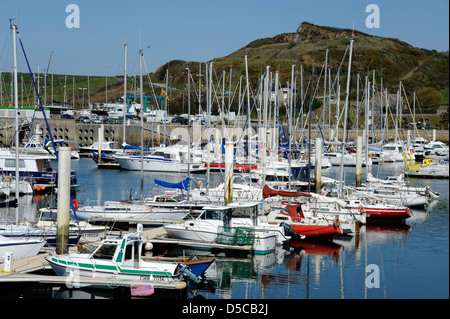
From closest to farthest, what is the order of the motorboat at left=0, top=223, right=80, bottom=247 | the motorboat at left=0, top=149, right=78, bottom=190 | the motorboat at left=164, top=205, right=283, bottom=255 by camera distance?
the motorboat at left=0, top=223, right=80, bottom=247
the motorboat at left=164, top=205, right=283, bottom=255
the motorboat at left=0, top=149, right=78, bottom=190

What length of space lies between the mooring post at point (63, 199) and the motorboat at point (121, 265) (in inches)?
72.2

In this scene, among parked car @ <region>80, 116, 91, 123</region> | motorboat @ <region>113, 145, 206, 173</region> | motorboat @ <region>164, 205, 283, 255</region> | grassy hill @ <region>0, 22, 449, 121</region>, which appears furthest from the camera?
grassy hill @ <region>0, 22, 449, 121</region>

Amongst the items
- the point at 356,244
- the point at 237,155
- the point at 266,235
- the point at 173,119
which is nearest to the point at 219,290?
the point at 266,235

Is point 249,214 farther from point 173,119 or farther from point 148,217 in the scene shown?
point 173,119

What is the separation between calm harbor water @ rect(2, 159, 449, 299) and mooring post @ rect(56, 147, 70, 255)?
2728 millimetres

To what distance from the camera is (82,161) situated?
73500mm

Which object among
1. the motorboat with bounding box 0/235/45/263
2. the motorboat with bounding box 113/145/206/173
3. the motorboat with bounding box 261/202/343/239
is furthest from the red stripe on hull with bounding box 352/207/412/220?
the motorboat with bounding box 113/145/206/173

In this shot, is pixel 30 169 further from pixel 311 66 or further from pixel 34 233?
pixel 311 66

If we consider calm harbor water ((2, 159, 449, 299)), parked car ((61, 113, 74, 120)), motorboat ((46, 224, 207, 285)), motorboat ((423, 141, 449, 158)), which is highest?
parked car ((61, 113, 74, 120))

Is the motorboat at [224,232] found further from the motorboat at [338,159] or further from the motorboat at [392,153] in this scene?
the motorboat at [392,153]

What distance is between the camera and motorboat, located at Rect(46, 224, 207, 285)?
62.6 ft

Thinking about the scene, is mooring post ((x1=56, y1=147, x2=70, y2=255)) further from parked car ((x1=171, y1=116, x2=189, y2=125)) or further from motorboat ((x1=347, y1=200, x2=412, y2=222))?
parked car ((x1=171, y1=116, x2=189, y2=125))
